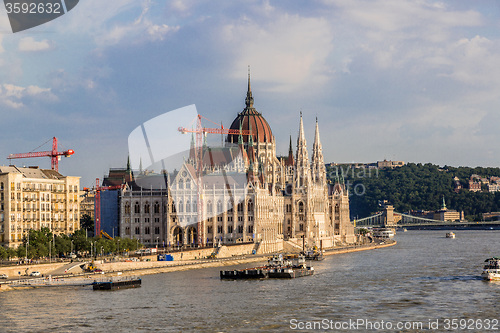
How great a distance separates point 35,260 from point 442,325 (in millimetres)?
66261

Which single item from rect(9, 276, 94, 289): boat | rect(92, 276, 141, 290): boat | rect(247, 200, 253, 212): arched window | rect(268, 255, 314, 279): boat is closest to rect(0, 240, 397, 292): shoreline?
rect(9, 276, 94, 289): boat

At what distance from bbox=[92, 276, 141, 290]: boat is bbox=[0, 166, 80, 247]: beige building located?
118ft

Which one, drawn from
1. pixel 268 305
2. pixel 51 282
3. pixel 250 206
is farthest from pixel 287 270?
pixel 250 206

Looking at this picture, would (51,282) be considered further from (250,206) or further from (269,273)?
(250,206)

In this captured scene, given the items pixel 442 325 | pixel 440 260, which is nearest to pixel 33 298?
pixel 442 325

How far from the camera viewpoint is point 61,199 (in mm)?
154750

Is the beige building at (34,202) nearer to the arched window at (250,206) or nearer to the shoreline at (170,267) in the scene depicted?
the shoreline at (170,267)

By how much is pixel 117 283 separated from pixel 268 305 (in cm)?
2277

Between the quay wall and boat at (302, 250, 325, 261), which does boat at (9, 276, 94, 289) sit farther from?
boat at (302, 250, 325, 261)

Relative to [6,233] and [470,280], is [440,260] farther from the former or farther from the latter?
[6,233]

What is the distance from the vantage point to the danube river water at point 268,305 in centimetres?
7731

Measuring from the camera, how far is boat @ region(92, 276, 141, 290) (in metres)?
104

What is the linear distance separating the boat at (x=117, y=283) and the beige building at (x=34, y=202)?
118 ft

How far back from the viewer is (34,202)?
145375 millimetres
